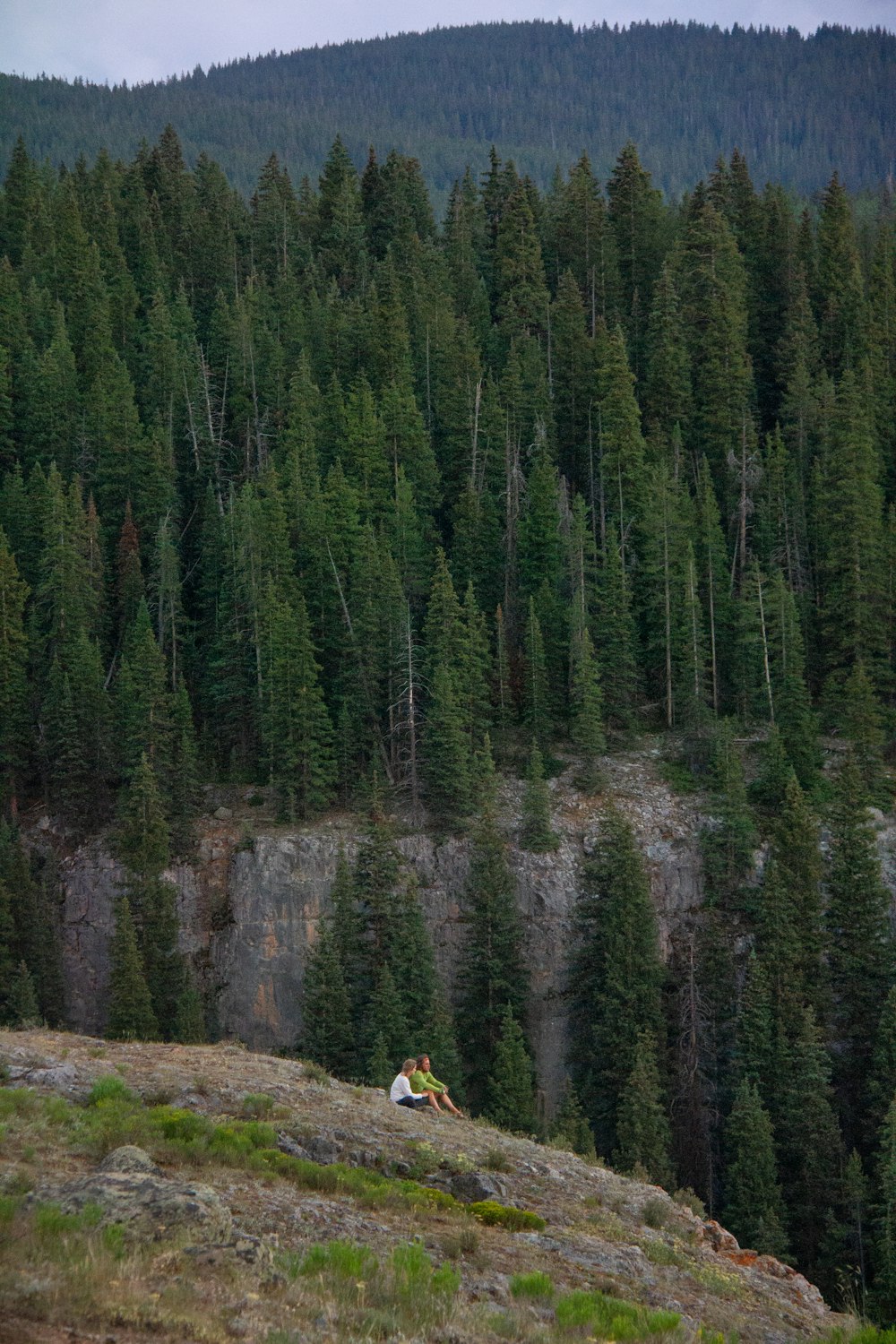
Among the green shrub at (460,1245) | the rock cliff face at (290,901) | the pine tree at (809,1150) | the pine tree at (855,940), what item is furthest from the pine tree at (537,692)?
the green shrub at (460,1245)

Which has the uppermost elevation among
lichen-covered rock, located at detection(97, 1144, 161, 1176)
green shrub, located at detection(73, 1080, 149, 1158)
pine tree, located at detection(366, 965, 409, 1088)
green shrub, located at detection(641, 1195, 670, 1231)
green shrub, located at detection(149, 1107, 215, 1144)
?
lichen-covered rock, located at detection(97, 1144, 161, 1176)

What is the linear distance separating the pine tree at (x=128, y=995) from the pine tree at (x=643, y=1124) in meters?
17.8

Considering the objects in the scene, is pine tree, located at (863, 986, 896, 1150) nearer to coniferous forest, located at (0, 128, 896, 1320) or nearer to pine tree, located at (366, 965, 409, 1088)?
coniferous forest, located at (0, 128, 896, 1320)

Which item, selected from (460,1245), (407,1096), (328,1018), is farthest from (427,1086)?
(328,1018)

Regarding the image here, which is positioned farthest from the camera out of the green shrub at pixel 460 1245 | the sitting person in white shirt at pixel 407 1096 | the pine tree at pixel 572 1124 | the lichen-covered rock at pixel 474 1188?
the pine tree at pixel 572 1124

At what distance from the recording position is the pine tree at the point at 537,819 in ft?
206

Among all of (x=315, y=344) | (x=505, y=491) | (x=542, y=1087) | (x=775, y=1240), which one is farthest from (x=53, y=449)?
(x=775, y=1240)

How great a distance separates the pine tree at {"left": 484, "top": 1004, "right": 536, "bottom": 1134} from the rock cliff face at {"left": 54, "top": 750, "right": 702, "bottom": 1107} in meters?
6.72

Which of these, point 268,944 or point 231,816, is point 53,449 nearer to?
point 231,816

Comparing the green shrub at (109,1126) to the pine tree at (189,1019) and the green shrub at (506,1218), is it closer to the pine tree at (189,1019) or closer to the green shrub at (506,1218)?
the green shrub at (506,1218)

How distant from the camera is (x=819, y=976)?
58281mm

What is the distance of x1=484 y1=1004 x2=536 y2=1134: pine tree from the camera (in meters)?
50.8

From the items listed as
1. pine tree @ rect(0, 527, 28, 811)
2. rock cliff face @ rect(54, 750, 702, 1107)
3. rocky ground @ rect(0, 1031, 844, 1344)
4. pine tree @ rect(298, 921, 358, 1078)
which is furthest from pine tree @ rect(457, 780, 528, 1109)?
rocky ground @ rect(0, 1031, 844, 1344)

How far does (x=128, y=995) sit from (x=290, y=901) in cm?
996
